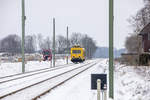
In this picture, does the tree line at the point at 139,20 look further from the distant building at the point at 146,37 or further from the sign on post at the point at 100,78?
the sign on post at the point at 100,78

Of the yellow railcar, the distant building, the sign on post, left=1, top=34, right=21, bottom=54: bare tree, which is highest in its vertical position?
left=1, top=34, right=21, bottom=54: bare tree

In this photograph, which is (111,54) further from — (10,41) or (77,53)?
(10,41)

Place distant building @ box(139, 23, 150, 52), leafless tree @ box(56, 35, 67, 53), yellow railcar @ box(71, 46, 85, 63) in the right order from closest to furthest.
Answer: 1. distant building @ box(139, 23, 150, 52)
2. yellow railcar @ box(71, 46, 85, 63)
3. leafless tree @ box(56, 35, 67, 53)

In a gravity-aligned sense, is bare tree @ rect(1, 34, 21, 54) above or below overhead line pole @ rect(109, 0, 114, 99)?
above

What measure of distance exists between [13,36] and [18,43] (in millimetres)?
8605

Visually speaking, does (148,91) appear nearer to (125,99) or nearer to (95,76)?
(125,99)

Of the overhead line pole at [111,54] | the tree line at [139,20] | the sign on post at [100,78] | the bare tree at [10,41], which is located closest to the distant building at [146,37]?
the tree line at [139,20]

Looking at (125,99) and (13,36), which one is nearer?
(125,99)

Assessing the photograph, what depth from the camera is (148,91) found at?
9008mm

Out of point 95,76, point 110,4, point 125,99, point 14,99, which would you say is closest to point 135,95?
point 125,99

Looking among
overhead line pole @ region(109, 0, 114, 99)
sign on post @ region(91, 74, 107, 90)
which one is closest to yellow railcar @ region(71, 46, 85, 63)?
overhead line pole @ region(109, 0, 114, 99)

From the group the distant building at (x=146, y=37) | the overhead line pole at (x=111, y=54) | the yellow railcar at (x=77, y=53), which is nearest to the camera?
the overhead line pole at (x=111, y=54)

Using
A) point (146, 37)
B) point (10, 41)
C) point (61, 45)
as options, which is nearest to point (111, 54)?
point (146, 37)

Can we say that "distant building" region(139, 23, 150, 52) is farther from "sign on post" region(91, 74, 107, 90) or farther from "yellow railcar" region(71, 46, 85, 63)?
"sign on post" region(91, 74, 107, 90)
